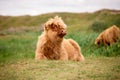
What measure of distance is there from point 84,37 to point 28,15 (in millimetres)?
2472

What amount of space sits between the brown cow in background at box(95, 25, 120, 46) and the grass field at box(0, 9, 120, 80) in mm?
162

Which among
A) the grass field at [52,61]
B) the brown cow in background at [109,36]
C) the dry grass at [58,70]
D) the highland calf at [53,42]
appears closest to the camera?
the dry grass at [58,70]

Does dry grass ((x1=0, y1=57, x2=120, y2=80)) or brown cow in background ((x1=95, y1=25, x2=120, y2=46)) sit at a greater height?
brown cow in background ((x1=95, y1=25, x2=120, y2=46))

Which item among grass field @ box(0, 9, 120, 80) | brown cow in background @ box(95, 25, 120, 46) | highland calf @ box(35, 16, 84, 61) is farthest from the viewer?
brown cow in background @ box(95, 25, 120, 46)

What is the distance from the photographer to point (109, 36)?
9.22m

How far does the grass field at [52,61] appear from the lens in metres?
5.66

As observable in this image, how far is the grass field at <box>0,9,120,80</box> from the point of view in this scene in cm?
566

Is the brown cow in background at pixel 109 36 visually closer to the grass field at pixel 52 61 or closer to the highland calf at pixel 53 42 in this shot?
the grass field at pixel 52 61

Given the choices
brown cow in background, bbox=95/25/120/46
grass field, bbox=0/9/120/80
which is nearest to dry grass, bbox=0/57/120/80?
grass field, bbox=0/9/120/80

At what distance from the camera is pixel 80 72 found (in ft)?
18.9

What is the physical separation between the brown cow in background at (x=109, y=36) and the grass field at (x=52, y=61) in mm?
162

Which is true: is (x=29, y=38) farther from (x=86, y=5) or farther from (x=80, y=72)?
(x=80, y=72)

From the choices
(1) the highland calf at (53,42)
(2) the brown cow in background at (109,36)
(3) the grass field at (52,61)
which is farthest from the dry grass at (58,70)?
(2) the brown cow in background at (109,36)

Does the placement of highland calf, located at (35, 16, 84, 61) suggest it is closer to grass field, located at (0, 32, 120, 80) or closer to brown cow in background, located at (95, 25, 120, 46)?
grass field, located at (0, 32, 120, 80)
